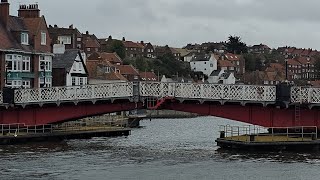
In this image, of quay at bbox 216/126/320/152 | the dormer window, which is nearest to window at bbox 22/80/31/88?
the dormer window

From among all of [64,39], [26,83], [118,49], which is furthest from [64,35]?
[26,83]

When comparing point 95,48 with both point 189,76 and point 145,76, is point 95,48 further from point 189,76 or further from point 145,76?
point 145,76

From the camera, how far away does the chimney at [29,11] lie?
7931 centimetres

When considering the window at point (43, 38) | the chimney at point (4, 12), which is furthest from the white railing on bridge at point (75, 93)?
the window at point (43, 38)

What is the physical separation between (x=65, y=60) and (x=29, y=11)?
34.5 ft

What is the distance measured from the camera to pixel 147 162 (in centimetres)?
4756

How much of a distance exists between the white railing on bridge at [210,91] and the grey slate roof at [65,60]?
31318 millimetres

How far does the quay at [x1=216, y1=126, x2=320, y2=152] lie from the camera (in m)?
50.5

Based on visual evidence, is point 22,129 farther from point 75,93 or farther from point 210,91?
point 210,91

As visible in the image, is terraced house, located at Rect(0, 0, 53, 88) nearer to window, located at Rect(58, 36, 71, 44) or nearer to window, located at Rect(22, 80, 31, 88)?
window, located at Rect(22, 80, 31, 88)

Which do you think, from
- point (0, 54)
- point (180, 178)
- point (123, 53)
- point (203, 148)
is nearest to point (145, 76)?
point (123, 53)

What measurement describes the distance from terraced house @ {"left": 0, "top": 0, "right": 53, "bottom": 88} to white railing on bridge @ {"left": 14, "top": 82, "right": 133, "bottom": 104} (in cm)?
905

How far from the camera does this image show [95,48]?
19550 cm

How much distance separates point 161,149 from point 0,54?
21.7m
